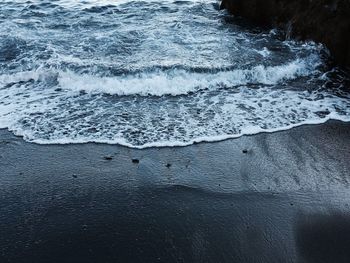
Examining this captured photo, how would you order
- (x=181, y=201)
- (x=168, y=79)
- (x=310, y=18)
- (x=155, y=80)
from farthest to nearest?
(x=310, y=18) → (x=168, y=79) → (x=155, y=80) → (x=181, y=201)

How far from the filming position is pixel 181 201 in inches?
248

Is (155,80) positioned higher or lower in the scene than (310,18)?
lower

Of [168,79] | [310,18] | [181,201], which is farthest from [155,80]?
[310,18]

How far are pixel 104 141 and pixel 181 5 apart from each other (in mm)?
9794

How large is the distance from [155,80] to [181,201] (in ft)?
14.5

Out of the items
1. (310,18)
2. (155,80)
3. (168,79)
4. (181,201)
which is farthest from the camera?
(310,18)

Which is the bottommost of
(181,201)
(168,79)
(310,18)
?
(181,201)

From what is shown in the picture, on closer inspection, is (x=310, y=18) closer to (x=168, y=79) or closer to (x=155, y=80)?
(x=168, y=79)

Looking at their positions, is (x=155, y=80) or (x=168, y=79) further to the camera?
(x=168, y=79)

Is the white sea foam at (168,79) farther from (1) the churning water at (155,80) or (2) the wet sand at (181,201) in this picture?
(2) the wet sand at (181,201)

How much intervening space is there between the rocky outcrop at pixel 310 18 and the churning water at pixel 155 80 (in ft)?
1.39

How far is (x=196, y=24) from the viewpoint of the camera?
14.2m

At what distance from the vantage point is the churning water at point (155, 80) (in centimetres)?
841

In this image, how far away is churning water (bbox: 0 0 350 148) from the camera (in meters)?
8.41
